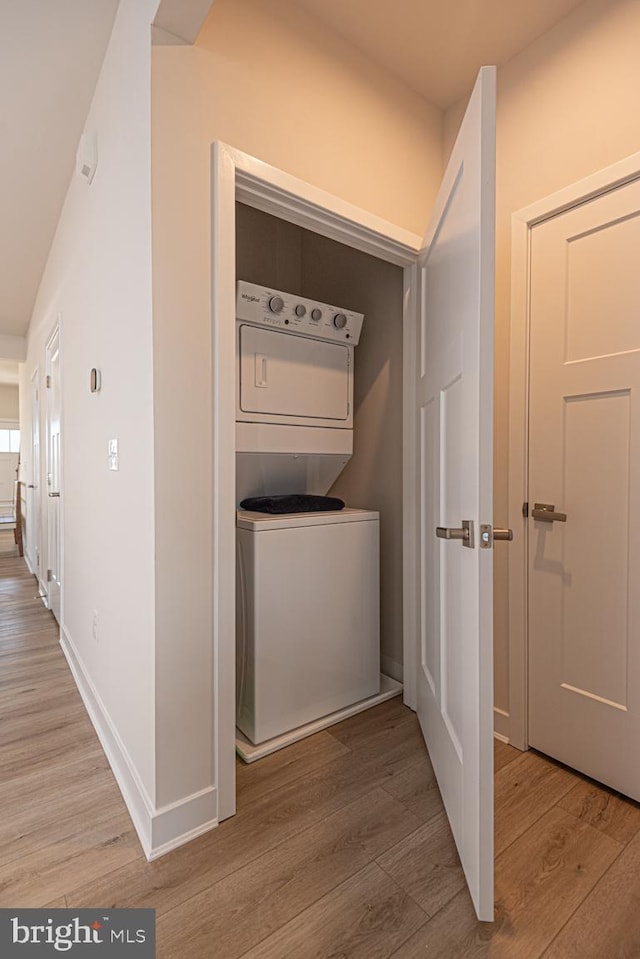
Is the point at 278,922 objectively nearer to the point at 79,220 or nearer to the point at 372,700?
the point at 372,700

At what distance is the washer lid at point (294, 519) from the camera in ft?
5.71

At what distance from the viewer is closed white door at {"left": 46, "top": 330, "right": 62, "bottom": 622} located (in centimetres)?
300

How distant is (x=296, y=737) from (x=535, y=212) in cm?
209

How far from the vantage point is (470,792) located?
1.09 m

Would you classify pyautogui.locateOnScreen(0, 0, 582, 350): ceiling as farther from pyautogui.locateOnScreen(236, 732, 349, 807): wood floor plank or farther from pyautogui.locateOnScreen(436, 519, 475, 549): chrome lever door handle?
pyautogui.locateOnScreen(236, 732, 349, 807): wood floor plank

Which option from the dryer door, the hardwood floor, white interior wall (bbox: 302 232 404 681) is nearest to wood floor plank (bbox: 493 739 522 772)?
the hardwood floor

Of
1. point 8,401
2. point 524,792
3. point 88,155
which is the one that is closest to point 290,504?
point 524,792

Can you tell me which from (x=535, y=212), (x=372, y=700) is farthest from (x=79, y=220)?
(x=372, y=700)

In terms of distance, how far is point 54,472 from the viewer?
3256 millimetres

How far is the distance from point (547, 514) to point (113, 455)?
1525 mm

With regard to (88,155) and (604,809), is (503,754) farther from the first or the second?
(88,155)

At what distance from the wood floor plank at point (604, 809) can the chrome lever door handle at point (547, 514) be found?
86cm

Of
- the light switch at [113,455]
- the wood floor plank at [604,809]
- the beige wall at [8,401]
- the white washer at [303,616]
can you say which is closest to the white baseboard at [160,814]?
the white washer at [303,616]

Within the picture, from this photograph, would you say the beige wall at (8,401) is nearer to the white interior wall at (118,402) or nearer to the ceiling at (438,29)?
the white interior wall at (118,402)
